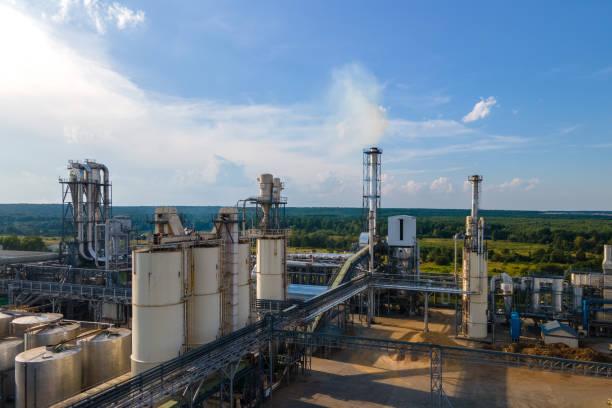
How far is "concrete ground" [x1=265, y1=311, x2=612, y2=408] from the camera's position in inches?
822

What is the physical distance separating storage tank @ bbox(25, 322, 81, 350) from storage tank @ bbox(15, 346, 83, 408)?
119 inches

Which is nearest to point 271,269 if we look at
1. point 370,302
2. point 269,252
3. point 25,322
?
point 269,252

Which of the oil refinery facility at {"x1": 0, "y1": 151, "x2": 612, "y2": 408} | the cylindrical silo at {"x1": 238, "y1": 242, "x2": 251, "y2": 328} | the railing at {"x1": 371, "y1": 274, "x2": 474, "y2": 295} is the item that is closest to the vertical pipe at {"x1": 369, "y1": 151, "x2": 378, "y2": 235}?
the oil refinery facility at {"x1": 0, "y1": 151, "x2": 612, "y2": 408}

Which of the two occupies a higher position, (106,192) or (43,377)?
(106,192)

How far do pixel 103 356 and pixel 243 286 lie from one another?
24.4 ft

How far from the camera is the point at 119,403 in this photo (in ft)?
42.3

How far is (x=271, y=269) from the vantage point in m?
28.0

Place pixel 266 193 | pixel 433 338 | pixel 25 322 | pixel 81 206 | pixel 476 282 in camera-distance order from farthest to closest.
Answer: pixel 81 206, pixel 476 282, pixel 433 338, pixel 266 193, pixel 25 322

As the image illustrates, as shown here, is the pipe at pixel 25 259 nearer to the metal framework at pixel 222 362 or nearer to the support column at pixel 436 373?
the metal framework at pixel 222 362

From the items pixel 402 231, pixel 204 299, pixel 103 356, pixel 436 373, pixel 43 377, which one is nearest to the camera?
pixel 43 377

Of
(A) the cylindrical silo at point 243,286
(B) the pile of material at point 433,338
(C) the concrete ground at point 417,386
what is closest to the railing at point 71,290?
(A) the cylindrical silo at point 243,286

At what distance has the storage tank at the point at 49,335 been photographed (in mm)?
20234

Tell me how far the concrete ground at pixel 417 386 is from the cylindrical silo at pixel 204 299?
5.19m

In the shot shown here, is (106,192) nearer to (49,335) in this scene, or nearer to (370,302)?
(49,335)
